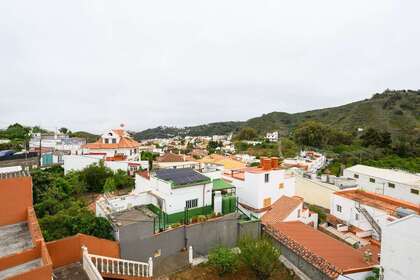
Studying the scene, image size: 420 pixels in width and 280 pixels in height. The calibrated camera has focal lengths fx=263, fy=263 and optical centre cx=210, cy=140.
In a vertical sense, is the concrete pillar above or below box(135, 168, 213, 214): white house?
below

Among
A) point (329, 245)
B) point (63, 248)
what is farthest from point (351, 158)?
point (63, 248)

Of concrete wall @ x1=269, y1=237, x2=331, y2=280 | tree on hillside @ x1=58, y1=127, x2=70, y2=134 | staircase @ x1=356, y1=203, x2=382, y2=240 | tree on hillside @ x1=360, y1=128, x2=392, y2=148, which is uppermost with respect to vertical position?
tree on hillside @ x1=58, y1=127, x2=70, y2=134

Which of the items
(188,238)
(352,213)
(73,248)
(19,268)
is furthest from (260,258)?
(352,213)

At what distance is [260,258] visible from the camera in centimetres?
1179

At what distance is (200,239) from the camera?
46.9 ft

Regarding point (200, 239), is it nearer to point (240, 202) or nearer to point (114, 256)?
point (114, 256)

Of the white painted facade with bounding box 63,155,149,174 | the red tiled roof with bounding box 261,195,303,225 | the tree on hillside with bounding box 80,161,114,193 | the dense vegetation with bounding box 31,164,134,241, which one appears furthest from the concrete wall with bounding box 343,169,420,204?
the tree on hillside with bounding box 80,161,114,193

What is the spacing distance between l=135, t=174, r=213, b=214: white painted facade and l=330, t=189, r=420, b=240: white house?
10971 mm

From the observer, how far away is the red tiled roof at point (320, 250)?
38.9 ft

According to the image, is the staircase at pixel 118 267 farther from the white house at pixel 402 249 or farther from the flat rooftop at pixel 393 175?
the flat rooftop at pixel 393 175

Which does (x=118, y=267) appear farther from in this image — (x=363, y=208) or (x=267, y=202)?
(x=363, y=208)

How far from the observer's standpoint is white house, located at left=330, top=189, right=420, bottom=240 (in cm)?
1852

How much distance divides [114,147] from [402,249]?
31634mm

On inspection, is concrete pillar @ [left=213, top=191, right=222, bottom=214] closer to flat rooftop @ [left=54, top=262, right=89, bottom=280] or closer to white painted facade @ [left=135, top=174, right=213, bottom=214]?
white painted facade @ [left=135, top=174, right=213, bottom=214]
